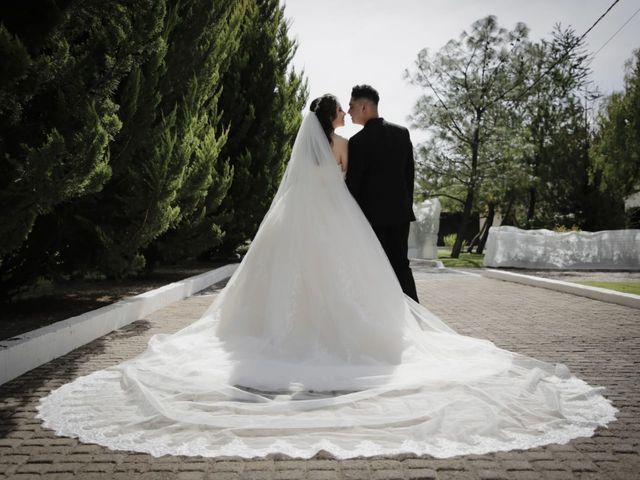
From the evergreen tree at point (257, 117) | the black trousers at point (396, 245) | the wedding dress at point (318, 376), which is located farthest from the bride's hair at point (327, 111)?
the evergreen tree at point (257, 117)

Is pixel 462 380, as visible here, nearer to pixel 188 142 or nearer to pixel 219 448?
pixel 219 448

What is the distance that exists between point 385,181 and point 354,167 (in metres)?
0.38

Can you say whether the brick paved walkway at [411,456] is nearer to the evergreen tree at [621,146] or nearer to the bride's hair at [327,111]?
the bride's hair at [327,111]

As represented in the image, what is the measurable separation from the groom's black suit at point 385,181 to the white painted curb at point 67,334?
3187mm

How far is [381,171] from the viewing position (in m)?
6.11

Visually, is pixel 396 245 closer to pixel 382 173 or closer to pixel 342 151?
pixel 382 173

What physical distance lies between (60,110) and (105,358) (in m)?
2.65

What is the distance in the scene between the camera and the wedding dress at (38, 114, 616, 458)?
10.7 feet

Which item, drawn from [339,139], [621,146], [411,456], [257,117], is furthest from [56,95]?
[621,146]

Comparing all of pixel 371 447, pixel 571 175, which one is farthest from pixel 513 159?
pixel 371 447

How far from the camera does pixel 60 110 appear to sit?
243 inches

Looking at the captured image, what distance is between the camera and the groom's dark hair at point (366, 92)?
19.6 ft

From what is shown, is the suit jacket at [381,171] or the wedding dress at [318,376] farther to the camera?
the suit jacket at [381,171]

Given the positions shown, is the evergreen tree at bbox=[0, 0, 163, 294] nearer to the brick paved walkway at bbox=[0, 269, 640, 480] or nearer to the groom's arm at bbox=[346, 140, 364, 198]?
the brick paved walkway at bbox=[0, 269, 640, 480]
